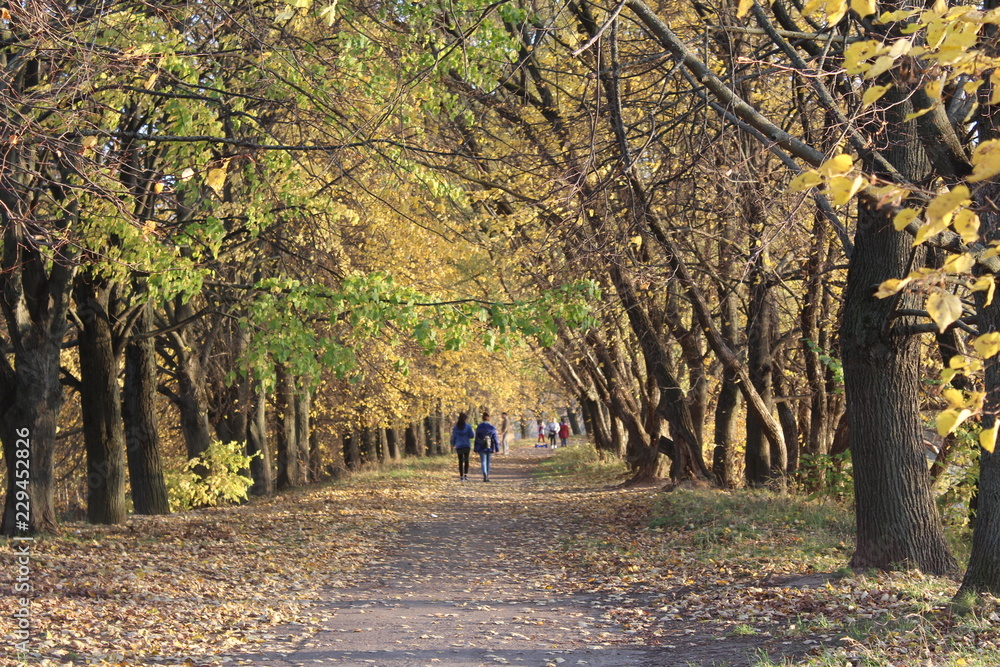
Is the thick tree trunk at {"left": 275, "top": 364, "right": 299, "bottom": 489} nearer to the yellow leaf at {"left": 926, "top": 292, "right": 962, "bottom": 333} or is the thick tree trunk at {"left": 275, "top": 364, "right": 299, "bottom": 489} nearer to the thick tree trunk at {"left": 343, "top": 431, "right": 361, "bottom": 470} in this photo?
the thick tree trunk at {"left": 343, "top": 431, "right": 361, "bottom": 470}

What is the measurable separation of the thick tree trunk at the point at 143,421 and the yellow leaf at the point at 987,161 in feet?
45.6

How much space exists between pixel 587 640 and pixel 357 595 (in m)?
3.00

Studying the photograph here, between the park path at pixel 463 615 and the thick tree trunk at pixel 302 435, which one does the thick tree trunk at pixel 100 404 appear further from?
the thick tree trunk at pixel 302 435

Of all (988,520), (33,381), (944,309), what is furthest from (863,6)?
(33,381)

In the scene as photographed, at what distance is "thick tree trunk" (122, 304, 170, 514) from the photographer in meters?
15.0

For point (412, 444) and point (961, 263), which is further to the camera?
point (412, 444)

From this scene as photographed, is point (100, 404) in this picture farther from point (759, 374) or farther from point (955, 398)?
point (955, 398)

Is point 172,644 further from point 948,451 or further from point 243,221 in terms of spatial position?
point 948,451

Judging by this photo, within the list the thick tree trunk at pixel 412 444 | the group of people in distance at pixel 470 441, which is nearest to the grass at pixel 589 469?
the group of people in distance at pixel 470 441

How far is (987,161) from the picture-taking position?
100 inches

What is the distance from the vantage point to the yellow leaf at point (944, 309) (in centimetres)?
250

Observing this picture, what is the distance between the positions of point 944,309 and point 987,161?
0.43 meters

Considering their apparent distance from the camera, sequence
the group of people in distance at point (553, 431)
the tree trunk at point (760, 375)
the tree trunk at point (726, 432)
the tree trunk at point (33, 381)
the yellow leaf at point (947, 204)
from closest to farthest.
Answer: the yellow leaf at point (947, 204) < the tree trunk at point (33, 381) < the tree trunk at point (760, 375) < the tree trunk at point (726, 432) < the group of people in distance at point (553, 431)

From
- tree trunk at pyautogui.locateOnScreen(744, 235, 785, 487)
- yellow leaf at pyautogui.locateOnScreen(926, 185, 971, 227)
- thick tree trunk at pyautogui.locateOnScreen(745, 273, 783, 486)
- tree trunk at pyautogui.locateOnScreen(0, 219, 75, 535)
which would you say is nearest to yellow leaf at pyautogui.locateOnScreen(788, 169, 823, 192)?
yellow leaf at pyautogui.locateOnScreen(926, 185, 971, 227)
